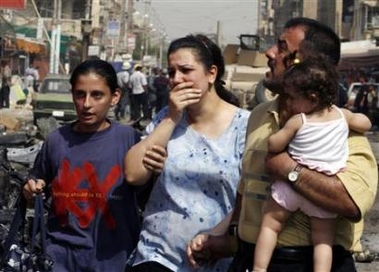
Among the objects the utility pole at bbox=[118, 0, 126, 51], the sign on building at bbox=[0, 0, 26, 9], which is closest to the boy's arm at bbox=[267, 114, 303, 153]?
the sign on building at bbox=[0, 0, 26, 9]

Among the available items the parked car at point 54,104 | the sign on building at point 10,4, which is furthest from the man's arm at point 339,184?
the sign on building at point 10,4

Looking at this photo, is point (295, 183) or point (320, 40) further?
point (320, 40)

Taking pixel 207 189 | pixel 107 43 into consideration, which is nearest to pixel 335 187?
pixel 207 189

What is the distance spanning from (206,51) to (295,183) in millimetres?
945

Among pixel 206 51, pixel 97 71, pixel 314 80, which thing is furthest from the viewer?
pixel 97 71

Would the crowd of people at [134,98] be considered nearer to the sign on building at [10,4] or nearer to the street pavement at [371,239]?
the sign on building at [10,4]

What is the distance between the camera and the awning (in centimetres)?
4628

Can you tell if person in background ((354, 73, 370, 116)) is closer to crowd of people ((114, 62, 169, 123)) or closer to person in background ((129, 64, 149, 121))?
crowd of people ((114, 62, 169, 123))

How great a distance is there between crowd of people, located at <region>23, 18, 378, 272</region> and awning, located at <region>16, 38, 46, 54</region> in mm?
42644

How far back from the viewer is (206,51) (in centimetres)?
359

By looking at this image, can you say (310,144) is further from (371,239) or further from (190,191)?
(371,239)

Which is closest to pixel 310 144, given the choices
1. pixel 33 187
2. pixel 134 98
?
pixel 33 187

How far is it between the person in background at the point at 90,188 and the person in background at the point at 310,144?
1028 millimetres

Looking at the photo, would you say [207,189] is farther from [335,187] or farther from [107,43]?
[107,43]
